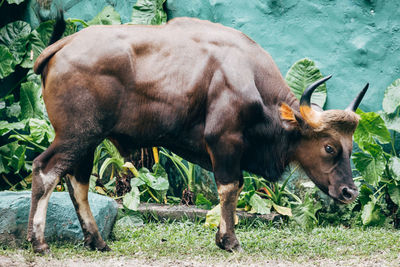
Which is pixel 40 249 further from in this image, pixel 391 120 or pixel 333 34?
pixel 333 34

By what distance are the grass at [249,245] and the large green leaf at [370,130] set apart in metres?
1.19

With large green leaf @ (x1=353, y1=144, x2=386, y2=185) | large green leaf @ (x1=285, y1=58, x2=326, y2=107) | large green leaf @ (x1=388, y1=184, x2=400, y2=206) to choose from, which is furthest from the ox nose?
large green leaf @ (x1=285, y1=58, x2=326, y2=107)

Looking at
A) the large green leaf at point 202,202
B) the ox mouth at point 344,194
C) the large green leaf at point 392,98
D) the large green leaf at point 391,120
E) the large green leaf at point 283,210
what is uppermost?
the large green leaf at point 392,98

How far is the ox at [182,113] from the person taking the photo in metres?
5.11

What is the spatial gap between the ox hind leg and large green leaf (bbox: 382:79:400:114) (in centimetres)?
441

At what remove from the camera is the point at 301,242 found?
6230mm

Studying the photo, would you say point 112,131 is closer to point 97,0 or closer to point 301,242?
point 301,242

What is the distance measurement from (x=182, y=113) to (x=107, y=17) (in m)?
4.03

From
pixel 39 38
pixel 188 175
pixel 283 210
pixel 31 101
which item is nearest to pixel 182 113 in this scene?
pixel 283 210

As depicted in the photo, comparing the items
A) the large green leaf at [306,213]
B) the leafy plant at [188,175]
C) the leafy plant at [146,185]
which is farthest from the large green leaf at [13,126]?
the large green leaf at [306,213]

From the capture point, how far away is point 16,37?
360 inches

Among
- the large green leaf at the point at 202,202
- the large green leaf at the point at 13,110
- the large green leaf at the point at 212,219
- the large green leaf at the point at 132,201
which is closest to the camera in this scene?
the large green leaf at the point at 212,219

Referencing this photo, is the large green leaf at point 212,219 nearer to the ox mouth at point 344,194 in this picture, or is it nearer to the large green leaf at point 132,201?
the large green leaf at point 132,201

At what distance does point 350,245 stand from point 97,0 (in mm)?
5853
